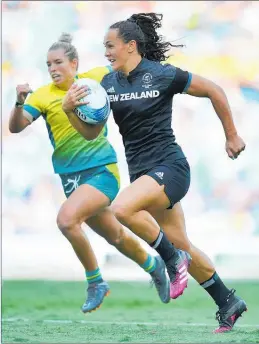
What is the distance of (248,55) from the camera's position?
12.6 meters

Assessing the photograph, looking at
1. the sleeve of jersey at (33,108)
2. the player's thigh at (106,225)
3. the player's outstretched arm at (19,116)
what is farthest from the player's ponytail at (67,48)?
the player's thigh at (106,225)

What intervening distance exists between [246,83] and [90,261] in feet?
18.8

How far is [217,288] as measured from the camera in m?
6.33

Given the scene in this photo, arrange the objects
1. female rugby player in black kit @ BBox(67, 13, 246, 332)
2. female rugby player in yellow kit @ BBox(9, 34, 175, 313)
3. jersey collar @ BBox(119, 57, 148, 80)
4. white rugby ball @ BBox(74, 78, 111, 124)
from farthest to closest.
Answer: female rugby player in yellow kit @ BBox(9, 34, 175, 313)
jersey collar @ BBox(119, 57, 148, 80)
white rugby ball @ BBox(74, 78, 111, 124)
female rugby player in black kit @ BBox(67, 13, 246, 332)

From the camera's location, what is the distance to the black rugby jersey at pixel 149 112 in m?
5.87

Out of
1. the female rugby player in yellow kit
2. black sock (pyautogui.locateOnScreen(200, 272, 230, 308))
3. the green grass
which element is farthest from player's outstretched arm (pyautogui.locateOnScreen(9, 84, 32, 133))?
black sock (pyautogui.locateOnScreen(200, 272, 230, 308))

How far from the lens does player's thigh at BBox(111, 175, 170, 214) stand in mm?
5586

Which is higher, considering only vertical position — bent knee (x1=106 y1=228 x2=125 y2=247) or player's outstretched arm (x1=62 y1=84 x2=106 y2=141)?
player's outstretched arm (x1=62 y1=84 x2=106 y2=141)

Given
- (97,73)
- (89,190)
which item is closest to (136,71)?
(97,73)

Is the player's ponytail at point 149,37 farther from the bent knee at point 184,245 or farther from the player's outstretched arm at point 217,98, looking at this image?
the bent knee at point 184,245

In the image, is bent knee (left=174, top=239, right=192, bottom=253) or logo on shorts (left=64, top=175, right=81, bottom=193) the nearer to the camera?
bent knee (left=174, top=239, right=192, bottom=253)

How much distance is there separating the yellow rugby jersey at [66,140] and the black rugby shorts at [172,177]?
114 centimetres

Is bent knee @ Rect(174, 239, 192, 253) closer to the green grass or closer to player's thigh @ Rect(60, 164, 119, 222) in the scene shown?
the green grass

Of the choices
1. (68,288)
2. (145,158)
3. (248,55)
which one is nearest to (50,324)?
(145,158)
